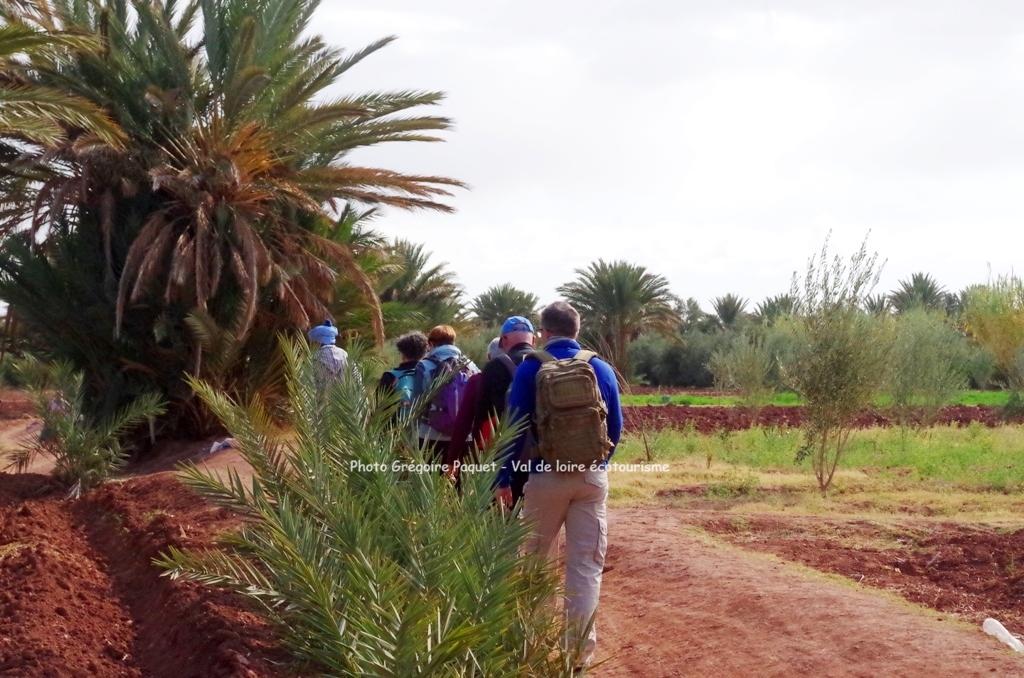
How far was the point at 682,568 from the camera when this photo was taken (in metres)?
7.77

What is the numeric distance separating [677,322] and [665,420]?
20187 millimetres

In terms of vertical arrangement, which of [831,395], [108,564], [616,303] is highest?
[616,303]

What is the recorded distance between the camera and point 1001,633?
19.9 feet

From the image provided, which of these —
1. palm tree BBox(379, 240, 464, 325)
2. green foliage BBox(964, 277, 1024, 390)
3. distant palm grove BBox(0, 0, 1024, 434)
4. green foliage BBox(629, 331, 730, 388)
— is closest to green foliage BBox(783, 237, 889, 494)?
distant palm grove BBox(0, 0, 1024, 434)

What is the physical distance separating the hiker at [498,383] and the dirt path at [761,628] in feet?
3.90

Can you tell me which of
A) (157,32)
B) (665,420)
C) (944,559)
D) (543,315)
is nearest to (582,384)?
(543,315)

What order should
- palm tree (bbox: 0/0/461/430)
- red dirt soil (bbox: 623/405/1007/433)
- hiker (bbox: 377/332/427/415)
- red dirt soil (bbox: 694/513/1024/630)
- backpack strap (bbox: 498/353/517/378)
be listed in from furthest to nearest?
red dirt soil (bbox: 623/405/1007/433)
palm tree (bbox: 0/0/461/430)
hiker (bbox: 377/332/427/415)
red dirt soil (bbox: 694/513/1024/630)
backpack strap (bbox: 498/353/517/378)

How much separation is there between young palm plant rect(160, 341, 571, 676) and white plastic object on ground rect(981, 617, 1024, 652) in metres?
2.53

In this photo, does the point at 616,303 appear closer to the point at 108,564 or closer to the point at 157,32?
the point at 157,32

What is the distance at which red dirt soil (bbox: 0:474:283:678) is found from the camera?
507 cm

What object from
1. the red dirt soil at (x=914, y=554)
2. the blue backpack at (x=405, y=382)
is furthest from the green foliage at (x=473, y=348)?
the blue backpack at (x=405, y=382)

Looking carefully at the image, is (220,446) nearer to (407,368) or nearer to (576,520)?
(407,368)

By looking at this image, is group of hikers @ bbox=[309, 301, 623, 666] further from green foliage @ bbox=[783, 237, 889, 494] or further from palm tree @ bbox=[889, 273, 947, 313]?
palm tree @ bbox=[889, 273, 947, 313]

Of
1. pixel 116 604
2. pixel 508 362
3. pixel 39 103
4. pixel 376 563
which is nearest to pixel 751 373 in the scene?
pixel 39 103
